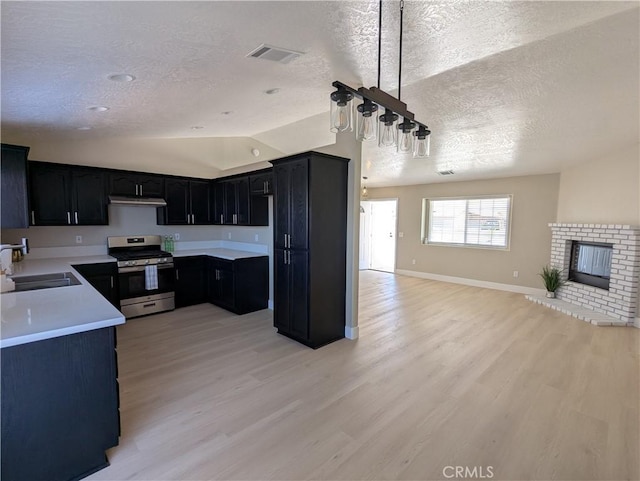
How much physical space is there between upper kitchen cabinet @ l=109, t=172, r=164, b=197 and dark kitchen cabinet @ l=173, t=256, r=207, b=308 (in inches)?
44.8

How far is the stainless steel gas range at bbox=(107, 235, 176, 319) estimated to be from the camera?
4.40m

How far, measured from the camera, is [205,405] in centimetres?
250

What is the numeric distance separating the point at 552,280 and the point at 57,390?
6893mm

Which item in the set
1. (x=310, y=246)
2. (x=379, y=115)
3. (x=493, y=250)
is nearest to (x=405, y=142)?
(x=379, y=115)

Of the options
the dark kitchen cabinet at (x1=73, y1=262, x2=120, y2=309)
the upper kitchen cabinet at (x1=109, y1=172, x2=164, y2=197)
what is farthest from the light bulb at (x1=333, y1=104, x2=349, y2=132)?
the upper kitchen cabinet at (x1=109, y1=172, x2=164, y2=197)

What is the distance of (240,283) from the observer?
477cm

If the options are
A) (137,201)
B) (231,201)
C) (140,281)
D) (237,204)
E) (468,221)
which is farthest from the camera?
(468,221)

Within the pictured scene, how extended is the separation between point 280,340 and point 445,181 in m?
5.57

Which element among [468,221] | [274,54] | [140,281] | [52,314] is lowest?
[140,281]

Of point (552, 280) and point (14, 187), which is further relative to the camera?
point (552, 280)

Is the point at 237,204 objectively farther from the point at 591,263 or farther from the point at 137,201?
the point at 591,263

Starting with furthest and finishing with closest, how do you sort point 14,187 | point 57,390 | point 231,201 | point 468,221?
point 468,221 → point 231,201 → point 14,187 → point 57,390

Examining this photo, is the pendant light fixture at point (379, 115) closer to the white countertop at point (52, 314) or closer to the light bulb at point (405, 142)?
the light bulb at point (405, 142)

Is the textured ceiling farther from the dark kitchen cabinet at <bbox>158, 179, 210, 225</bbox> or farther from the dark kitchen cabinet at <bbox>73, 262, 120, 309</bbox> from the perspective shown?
the dark kitchen cabinet at <bbox>73, 262, 120, 309</bbox>
